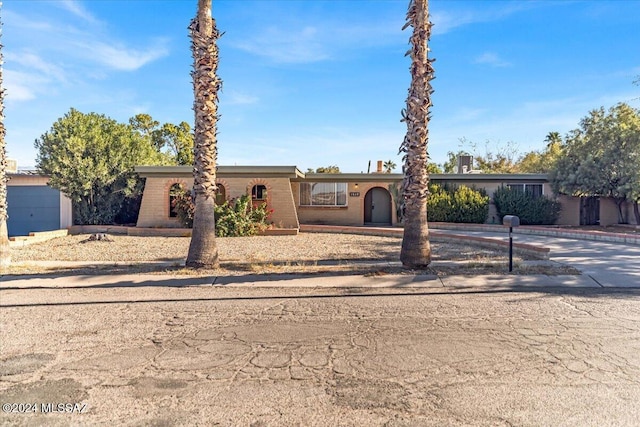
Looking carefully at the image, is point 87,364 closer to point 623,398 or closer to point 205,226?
point 623,398

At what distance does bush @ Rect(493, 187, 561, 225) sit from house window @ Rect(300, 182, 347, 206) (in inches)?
330

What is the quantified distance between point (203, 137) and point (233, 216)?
8042 mm

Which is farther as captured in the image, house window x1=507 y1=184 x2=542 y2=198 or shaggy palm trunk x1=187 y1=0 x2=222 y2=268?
house window x1=507 y1=184 x2=542 y2=198

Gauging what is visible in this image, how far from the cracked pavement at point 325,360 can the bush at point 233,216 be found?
1027 centimetres

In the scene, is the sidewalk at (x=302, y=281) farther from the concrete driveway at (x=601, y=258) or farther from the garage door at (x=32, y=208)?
the garage door at (x=32, y=208)

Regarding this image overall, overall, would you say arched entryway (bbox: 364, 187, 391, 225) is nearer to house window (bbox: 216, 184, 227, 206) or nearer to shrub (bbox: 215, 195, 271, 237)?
shrub (bbox: 215, 195, 271, 237)

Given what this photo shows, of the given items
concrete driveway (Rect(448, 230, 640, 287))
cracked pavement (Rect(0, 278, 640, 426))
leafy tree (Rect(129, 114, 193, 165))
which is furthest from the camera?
leafy tree (Rect(129, 114, 193, 165))

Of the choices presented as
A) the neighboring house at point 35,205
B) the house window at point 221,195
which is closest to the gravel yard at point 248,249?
the house window at point 221,195

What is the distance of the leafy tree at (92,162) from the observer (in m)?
19.0

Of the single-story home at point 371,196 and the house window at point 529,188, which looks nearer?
the single-story home at point 371,196

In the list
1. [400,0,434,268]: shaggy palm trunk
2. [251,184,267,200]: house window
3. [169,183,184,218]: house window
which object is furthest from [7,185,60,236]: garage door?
[400,0,434,268]: shaggy palm trunk

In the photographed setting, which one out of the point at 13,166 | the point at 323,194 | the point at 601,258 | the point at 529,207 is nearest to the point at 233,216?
the point at 323,194

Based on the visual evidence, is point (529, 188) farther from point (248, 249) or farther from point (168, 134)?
point (168, 134)

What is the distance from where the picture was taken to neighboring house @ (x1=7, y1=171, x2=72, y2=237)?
21812 millimetres
